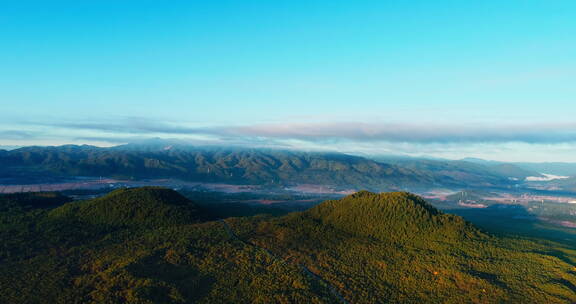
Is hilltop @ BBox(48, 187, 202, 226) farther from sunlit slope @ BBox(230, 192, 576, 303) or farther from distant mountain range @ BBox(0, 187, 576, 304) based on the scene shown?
sunlit slope @ BBox(230, 192, 576, 303)

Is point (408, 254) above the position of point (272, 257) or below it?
below

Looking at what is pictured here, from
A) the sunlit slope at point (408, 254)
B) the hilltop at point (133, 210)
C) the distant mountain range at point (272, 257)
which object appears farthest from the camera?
the hilltop at point (133, 210)

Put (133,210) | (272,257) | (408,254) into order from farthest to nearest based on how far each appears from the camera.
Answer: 1. (133,210)
2. (408,254)
3. (272,257)

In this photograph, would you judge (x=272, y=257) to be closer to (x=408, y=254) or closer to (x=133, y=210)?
(x=408, y=254)

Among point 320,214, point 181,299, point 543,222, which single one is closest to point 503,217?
point 543,222

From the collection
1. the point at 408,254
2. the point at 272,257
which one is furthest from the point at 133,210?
the point at 408,254

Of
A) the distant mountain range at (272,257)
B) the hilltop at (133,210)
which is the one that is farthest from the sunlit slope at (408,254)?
the hilltop at (133,210)

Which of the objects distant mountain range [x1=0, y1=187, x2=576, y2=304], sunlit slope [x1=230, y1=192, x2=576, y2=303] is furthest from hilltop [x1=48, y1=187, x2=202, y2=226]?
sunlit slope [x1=230, y1=192, x2=576, y2=303]

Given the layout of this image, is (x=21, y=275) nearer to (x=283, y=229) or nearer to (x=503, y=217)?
(x=283, y=229)

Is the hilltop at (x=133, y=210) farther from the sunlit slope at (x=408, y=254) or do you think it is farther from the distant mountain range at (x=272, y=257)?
the sunlit slope at (x=408, y=254)

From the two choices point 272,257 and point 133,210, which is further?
point 133,210
